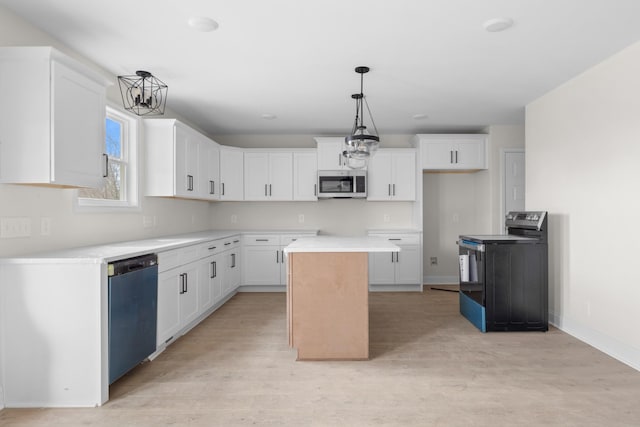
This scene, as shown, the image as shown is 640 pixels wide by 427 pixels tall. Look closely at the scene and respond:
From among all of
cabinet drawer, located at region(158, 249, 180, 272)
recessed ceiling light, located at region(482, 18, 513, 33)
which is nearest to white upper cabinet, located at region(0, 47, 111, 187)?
cabinet drawer, located at region(158, 249, 180, 272)

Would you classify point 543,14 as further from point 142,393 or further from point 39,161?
point 142,393

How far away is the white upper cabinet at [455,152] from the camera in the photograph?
541 cm

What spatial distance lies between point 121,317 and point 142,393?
511 mm

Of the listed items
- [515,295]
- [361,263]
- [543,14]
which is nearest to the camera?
[543,14]

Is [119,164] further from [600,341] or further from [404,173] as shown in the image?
[600,341]

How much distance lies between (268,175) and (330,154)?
0.99 metres

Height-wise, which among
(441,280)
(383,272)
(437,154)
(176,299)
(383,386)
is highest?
(437,154)

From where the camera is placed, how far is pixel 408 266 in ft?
17.8

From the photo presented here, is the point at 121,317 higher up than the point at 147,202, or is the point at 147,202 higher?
the point at 147,202

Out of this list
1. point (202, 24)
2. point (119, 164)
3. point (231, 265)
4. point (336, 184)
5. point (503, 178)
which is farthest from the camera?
point (336, 184)

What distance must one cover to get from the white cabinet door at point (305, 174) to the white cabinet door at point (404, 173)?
46.7 inches

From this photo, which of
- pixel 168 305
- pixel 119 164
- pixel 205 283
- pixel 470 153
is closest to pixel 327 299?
pixel 168 305

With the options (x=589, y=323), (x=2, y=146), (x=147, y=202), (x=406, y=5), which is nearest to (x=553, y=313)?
(x=589, y=323)

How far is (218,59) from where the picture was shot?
309cm
